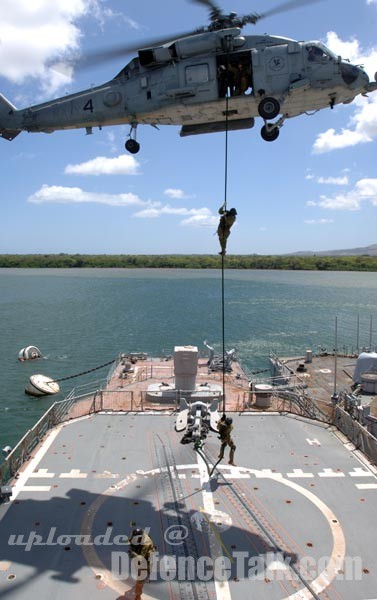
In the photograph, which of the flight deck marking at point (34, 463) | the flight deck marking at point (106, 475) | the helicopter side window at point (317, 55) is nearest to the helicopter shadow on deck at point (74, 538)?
the flight deck marking at point (34, 463)

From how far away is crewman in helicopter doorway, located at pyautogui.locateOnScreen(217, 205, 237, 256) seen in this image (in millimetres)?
8625

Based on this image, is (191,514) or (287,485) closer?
(191,514)

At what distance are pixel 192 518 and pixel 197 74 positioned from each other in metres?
9.19

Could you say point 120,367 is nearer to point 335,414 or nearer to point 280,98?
point 335,414

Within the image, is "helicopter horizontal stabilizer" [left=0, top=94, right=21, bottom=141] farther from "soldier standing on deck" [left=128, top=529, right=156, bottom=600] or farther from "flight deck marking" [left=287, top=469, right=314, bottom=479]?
"flight deck marking" [left=287, top=469, right=314, bottom=479]

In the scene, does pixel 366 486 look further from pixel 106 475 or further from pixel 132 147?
pixel 132 147

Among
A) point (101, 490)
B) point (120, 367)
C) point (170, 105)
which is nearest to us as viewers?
point (101, 490)

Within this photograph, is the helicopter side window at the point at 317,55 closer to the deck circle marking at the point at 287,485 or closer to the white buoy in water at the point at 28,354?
the deck circle marking at the point at 287,485

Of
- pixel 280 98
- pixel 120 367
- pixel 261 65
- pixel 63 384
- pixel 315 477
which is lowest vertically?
pixel 63 384

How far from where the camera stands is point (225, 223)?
8.66 m

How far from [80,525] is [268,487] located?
12.2ft

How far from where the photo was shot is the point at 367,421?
635 inches

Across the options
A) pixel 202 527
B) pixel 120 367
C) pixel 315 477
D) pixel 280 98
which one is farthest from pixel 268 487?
pixel 120 367

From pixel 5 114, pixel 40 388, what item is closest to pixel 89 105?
pixel 5 114
